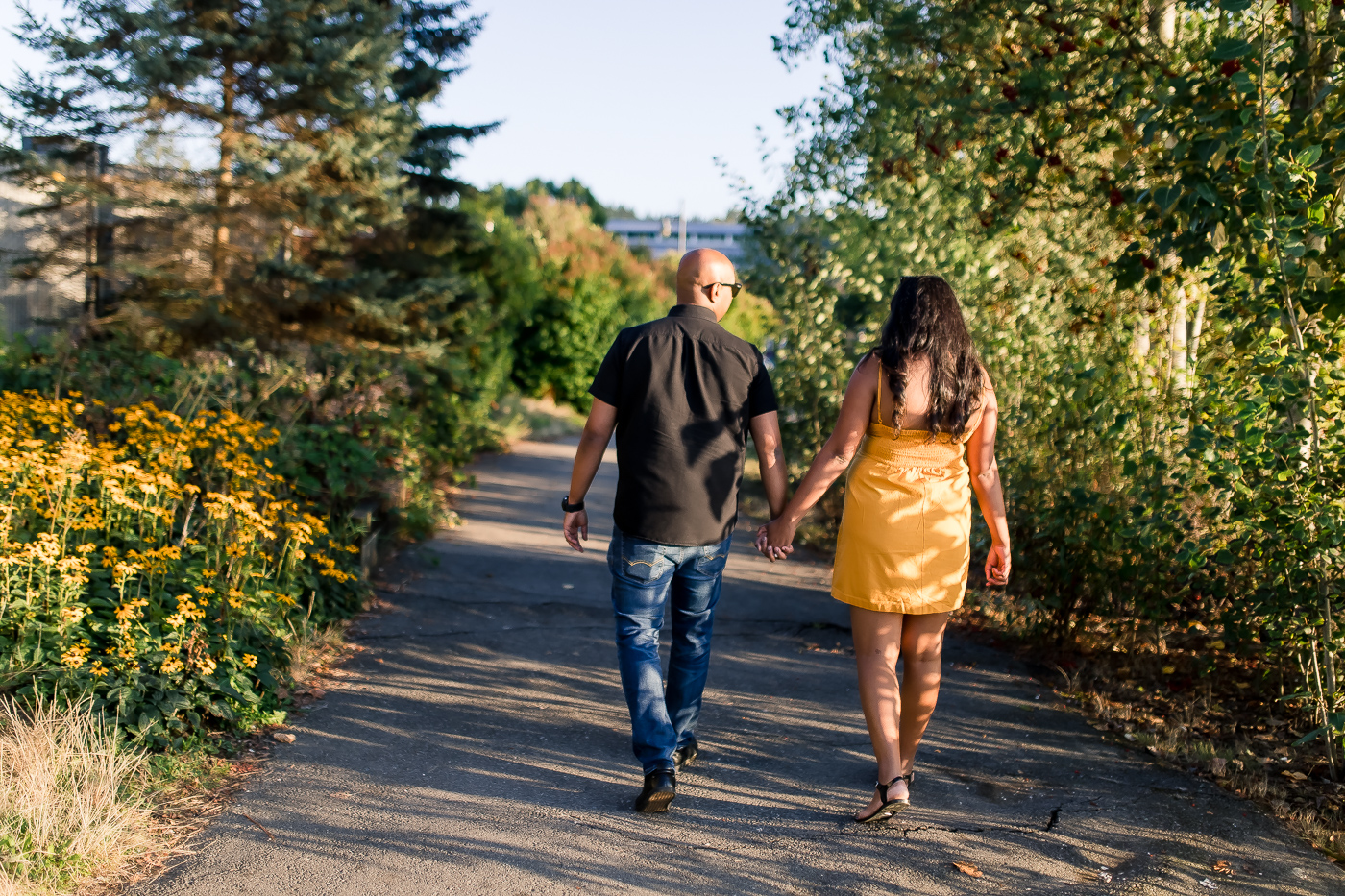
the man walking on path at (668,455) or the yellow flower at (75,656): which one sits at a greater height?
the man walking on path at (668,455)

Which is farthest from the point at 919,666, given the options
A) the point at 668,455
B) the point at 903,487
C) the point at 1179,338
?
the point at 1179,338

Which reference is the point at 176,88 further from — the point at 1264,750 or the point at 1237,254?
the point at 1264,750

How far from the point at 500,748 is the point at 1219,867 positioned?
2656 mm

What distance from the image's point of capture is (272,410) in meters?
7.26

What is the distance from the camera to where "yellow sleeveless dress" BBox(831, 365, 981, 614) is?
11.6ft

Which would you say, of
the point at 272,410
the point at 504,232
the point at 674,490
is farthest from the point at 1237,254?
the point at 504,232

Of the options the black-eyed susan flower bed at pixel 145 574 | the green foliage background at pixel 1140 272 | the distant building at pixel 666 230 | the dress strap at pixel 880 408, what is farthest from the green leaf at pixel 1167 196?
the distant building at pixel 666 230

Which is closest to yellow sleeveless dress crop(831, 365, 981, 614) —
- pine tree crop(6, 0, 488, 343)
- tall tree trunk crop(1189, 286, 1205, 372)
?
tall tree trunk crop(1189, 286, 1205, 372)

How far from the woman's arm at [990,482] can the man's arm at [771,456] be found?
69cm

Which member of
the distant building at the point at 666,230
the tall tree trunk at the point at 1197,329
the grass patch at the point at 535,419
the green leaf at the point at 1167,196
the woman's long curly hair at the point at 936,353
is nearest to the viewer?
the woman's long curly hair at the point at 936,353

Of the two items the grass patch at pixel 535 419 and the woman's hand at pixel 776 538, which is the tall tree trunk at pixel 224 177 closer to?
the woman's hand at pixel 776 538

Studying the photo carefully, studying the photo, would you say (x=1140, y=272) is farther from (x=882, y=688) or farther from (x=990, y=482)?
(x=882, y=688)

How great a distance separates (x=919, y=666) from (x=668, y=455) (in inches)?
46.8

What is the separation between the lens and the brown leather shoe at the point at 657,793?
3.56 metres
